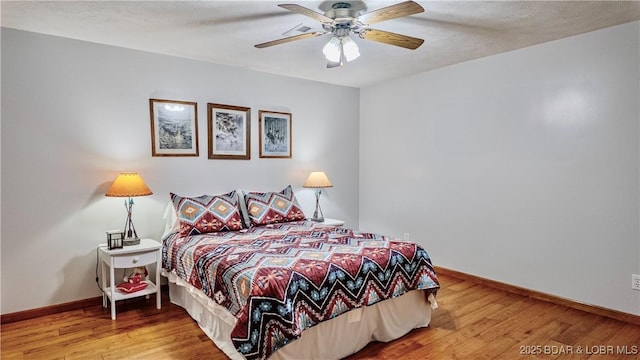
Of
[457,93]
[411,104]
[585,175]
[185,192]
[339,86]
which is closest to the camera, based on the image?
[585,175]

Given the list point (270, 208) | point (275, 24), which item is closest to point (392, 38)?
point (275, 24)

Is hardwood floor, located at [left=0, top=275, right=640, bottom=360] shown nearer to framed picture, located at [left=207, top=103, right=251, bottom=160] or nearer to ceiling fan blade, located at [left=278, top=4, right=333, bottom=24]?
framed picture, located at [left=207, top=103, right=251, bottom=160]

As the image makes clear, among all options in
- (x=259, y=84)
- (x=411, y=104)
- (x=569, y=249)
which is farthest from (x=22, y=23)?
(x=569, y=249)

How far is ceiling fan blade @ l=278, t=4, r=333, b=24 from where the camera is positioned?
211cm

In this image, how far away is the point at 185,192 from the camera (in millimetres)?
3959

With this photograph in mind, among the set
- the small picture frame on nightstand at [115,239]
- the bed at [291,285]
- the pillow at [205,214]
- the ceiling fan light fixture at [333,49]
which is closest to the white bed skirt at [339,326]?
the bed at [291,285]

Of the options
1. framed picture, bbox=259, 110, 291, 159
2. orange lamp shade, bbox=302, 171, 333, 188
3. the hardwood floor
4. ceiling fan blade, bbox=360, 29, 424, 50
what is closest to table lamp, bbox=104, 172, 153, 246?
the hardwood floor

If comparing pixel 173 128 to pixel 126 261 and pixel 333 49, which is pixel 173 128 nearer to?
pixel 126 261

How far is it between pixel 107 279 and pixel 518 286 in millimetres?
3922

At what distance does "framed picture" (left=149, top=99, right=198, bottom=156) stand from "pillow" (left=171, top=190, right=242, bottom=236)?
1.64ft

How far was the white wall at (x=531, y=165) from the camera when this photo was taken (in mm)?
3092

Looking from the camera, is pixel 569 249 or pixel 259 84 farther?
pixel 259 84

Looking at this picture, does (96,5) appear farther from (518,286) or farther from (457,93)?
(518,286)

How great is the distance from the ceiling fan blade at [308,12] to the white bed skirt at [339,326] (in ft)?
6.21
